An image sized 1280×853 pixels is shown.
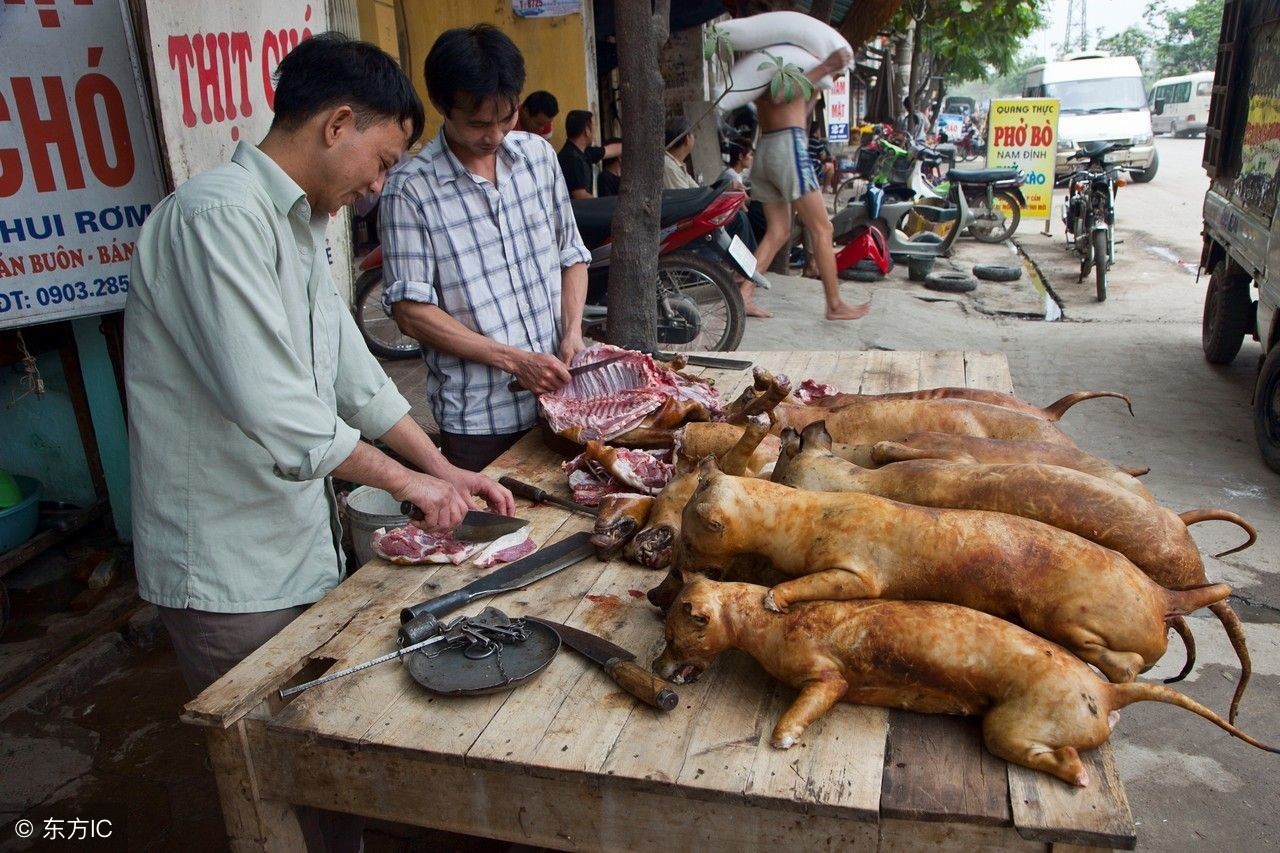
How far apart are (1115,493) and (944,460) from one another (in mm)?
351

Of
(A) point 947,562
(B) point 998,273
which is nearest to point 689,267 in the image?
(A) point 947,562

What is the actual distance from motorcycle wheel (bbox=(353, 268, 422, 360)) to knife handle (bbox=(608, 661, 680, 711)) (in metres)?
5.61

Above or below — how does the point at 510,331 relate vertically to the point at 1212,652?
above

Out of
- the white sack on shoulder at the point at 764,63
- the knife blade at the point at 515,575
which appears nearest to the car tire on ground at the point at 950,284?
the white sack on shoulder at the point at 764,63

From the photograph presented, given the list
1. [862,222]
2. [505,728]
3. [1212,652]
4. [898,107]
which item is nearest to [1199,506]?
[1212,652]

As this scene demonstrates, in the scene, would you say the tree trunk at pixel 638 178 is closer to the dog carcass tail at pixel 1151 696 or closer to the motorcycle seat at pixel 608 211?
the motorcycle seat at pixel 608 211

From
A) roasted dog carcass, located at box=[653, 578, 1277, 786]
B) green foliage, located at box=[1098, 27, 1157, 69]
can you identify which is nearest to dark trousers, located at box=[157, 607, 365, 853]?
roasted dog carcass, located at box=[653, 578, 1277, 786]

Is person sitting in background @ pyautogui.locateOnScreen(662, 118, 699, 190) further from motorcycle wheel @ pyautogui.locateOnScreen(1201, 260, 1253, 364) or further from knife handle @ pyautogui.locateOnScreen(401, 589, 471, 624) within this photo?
knife handle @ pyautogui.locateOnScreen(401, 589, 471, 624)

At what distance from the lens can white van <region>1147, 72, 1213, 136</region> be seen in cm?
3556

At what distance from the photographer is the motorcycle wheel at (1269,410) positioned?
527 centimetres

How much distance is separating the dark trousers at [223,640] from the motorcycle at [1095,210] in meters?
9.37

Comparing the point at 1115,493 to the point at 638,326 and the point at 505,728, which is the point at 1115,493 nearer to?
the point at 505,728

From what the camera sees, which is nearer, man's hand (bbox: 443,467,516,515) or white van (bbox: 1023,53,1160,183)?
man's hand (bbox: 443,467,516,515)

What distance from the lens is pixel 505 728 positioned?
1661mm
